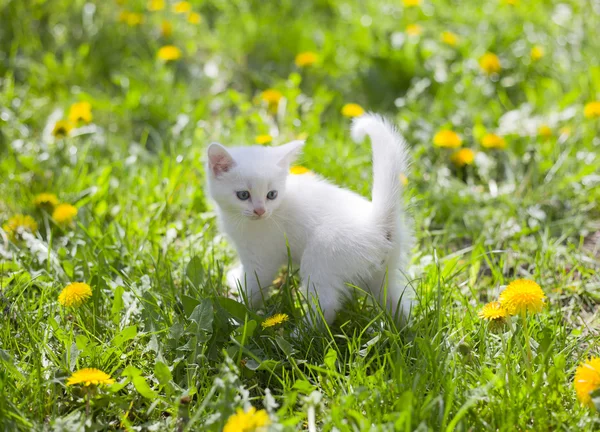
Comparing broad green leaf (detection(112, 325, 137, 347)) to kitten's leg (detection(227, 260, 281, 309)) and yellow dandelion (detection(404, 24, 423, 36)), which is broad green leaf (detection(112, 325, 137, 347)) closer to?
kitten's leg (detection(227, 260, 281, 309))

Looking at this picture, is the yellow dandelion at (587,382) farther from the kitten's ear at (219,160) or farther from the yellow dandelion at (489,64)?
the yellow dandelion at (489,64)

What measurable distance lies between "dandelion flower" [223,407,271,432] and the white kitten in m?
0.59

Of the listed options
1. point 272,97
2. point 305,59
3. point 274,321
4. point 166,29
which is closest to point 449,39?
point 305,59

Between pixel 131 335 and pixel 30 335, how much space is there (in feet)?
1.04

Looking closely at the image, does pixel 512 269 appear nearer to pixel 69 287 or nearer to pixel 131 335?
pixel 131 335

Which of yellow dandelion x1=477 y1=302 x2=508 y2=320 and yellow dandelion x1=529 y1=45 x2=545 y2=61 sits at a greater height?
yellow dandelion x1=529 y1=45 x2=545 y2=61

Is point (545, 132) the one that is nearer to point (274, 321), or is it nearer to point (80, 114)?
point (274, 321)

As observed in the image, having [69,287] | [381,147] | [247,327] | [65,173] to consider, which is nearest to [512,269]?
[381,147]

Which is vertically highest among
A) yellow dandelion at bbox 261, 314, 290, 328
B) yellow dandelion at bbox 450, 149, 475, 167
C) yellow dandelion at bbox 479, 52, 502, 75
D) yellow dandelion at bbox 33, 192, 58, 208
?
yellow dandelion at bbox 479, 52, 502, 75

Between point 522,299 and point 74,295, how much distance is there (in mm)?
1388


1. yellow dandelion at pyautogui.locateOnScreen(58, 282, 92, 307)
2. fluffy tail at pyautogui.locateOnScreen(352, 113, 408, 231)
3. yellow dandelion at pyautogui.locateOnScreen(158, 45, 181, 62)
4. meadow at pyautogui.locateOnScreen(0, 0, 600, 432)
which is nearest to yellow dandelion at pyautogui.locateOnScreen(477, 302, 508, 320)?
meadow at pyautogui.locateOnScreen(0, 0, 600, 432)

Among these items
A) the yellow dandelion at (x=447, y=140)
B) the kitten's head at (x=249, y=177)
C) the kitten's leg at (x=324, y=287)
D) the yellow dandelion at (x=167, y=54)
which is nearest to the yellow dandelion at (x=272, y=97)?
the yellow dandelion at (x=167, y=54)

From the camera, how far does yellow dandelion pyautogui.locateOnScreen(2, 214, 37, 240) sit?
2514 millimetres

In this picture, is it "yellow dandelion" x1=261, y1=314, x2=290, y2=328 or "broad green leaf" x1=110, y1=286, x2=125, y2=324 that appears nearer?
"yellow dandelion" x1=261, y1=314, x2=290, y2=328
